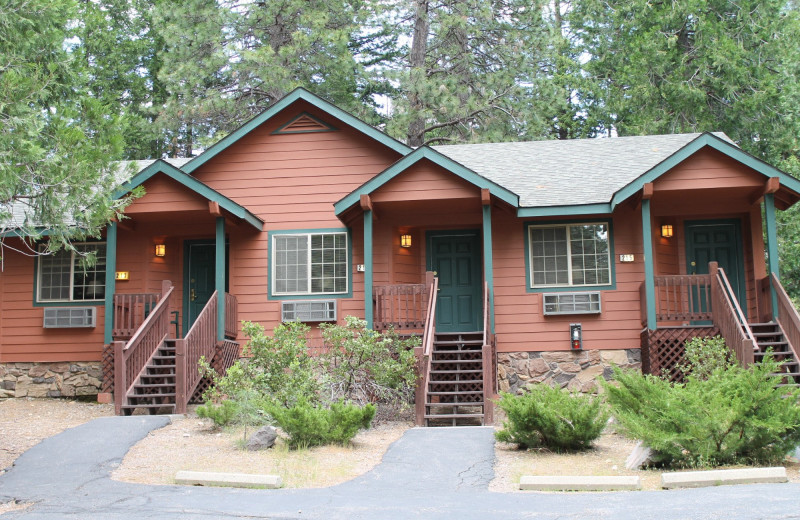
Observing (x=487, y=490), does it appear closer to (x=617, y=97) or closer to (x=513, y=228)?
(x=513, y=228)

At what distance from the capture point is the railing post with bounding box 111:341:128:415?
12844 mm

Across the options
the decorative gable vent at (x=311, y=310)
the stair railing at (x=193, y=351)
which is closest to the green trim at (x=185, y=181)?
the stair railing at (x=193, y=351)

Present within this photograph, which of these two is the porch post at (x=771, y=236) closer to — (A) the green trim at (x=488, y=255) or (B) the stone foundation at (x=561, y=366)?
(B) the stone foundation at (x=561, y=366)

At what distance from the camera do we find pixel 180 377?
1297 cm

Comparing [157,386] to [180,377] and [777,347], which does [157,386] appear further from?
[777,347]

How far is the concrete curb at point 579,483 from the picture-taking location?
767cm

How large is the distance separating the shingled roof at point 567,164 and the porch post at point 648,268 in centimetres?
67

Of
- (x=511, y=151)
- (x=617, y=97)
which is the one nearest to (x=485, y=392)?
(x=511, y=151)

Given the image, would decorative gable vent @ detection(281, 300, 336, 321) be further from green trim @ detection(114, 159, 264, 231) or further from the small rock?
the small rock

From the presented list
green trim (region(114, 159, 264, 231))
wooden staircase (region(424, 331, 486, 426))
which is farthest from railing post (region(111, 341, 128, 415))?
wooden staircase (region(424, 331, 486, 426))

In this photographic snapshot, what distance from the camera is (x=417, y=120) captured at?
24.1 m

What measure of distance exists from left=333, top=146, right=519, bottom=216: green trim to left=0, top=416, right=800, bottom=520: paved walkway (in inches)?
194

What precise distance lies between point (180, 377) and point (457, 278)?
16.9ft

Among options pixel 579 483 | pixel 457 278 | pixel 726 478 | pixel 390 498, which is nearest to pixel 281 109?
pixel 457 278
